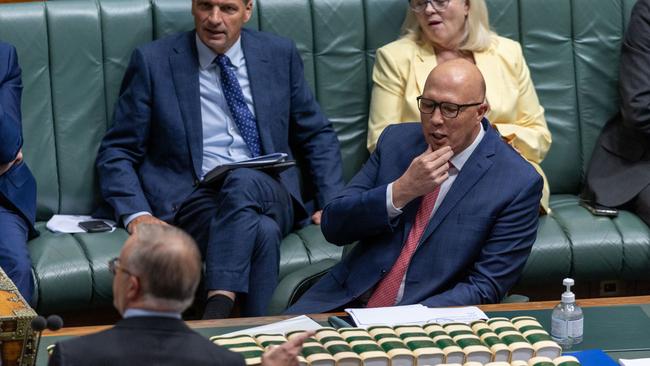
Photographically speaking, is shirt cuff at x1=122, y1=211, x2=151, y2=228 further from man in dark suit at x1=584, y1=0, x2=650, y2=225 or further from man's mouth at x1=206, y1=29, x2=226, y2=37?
man in dark suit at x1=584, y1=0, x2=650, y2=225

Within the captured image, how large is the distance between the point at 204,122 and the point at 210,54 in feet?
0.77

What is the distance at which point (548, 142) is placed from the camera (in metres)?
4.80

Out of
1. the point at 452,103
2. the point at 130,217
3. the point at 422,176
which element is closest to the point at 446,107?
the point at 452,103

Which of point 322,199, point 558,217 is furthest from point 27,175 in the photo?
point 558,217

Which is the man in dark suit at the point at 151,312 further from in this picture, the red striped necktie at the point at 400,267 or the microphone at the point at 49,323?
the red striped necktie at the point at 400,267

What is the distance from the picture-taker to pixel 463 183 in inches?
142

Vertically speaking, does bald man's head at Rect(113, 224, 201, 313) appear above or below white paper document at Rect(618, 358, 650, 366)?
above

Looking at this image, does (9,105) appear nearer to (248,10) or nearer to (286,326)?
(248,10)

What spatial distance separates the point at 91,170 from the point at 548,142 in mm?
1630

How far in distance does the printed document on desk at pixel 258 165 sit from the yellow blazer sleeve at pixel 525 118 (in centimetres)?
79

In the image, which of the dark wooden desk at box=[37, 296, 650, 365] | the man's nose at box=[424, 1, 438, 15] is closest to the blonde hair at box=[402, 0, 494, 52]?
the man's nose at box=[424, 1, 438, 15]

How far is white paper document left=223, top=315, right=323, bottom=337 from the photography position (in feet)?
10.0

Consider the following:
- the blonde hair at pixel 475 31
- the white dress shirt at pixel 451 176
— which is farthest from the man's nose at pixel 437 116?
the blonde hair at pixel 475 31

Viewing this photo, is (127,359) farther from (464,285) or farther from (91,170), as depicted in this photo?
(91,170)
